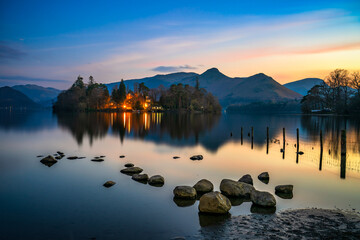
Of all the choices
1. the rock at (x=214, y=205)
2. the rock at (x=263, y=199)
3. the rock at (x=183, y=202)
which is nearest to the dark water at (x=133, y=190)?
the rock at (x=183, y=202)

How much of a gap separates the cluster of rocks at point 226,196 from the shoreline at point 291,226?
93cm

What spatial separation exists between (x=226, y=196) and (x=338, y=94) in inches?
5801

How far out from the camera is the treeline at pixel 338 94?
383 feet

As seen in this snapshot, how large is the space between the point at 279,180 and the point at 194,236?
46.2 feet

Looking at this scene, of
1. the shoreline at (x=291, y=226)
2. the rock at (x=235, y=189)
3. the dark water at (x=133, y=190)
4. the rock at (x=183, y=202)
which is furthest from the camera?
the rock at (x=235, y=189)

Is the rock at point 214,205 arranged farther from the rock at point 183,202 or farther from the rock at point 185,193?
the rock at point 185,193

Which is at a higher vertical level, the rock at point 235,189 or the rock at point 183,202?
the rock at point 235,189

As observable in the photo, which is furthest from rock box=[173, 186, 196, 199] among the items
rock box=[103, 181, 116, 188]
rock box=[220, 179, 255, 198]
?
rock box=[103, 181, 116, 188]

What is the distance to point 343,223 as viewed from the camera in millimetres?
12820

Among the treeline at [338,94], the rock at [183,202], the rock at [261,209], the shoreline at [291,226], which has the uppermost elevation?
the treeline at [338,94]

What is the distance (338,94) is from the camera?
137 meters

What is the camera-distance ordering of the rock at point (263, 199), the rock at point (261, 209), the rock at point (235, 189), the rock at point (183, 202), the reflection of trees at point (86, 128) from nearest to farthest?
the rock at point (261, 209), the rock at point (263, 199), the rock at point (183, 202), the rock at point (235, 189), the reflection of trees at point (86, 128)

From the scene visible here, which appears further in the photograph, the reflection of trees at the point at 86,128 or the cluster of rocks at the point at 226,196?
the reflection of trees at the point at 86,128

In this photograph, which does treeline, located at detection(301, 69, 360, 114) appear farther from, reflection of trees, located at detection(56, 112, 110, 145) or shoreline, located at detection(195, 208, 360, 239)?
shoreline, located at detection(195, 208, 360, 239)
